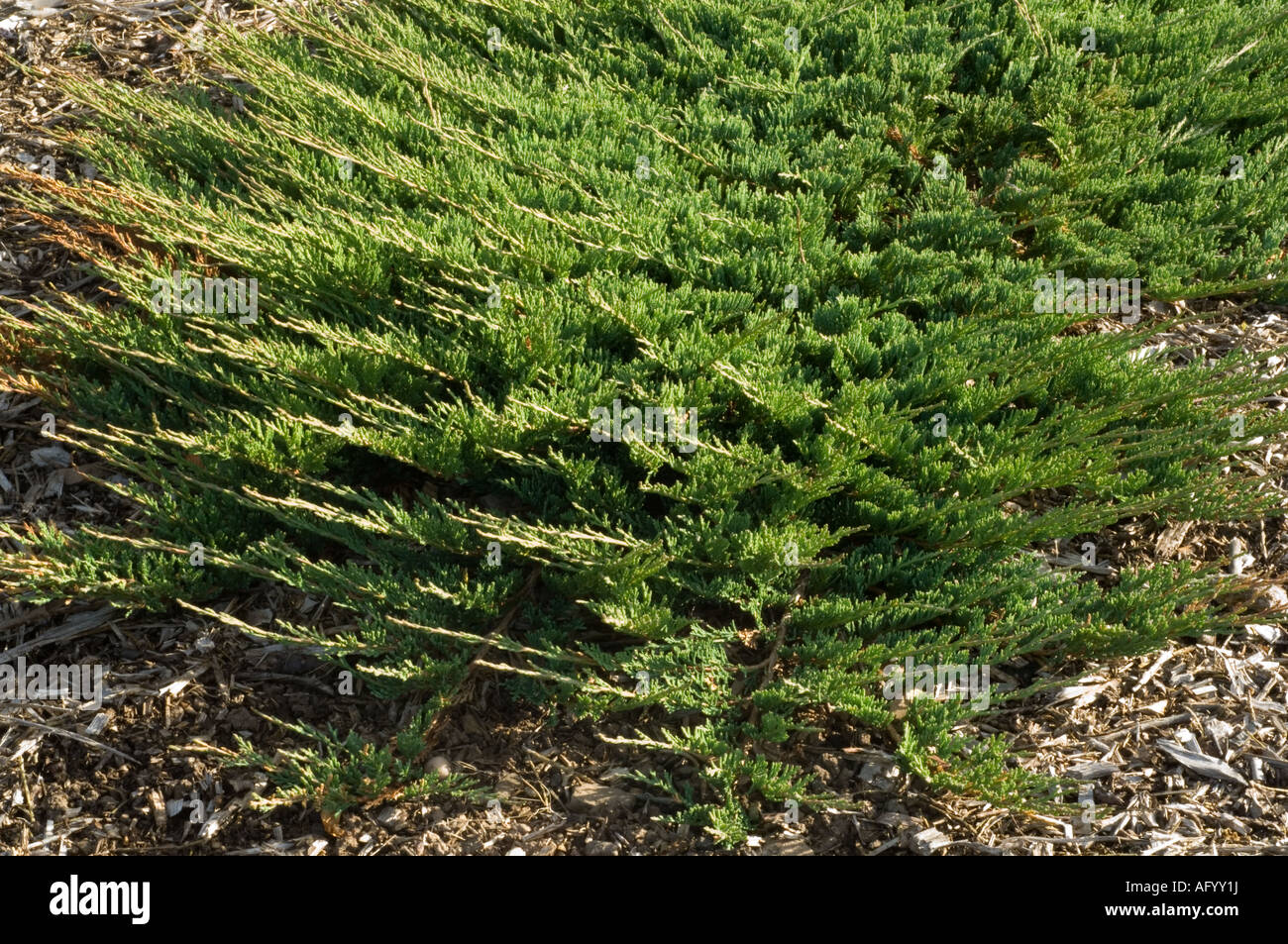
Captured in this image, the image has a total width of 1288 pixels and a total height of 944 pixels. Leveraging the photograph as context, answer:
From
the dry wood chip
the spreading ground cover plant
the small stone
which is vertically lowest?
the small stone

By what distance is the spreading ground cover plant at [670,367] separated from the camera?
3104 millimetres

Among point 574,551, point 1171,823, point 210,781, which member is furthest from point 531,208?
point 1171,823

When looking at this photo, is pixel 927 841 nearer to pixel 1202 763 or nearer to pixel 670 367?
pixel 1202 763

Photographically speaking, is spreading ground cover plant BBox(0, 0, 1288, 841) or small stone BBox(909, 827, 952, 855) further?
spreading ground cover plant BBox(0, 0, 1288, 841)

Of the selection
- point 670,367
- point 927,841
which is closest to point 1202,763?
point 927,841

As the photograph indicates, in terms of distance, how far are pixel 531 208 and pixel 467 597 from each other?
59.8 inches

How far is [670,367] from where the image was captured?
343 centimetres

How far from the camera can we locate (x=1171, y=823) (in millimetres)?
2943

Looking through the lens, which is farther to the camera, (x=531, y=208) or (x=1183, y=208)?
(x=1183, y=208)

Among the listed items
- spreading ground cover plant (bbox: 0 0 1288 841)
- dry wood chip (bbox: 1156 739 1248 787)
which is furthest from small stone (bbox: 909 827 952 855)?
dry wood chip (bbox: 1156 739 1248 787)

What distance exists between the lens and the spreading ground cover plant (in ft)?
10.2

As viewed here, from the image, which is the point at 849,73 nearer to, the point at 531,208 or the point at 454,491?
the point at 531,208

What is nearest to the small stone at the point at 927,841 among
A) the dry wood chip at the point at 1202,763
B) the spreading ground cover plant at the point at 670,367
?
the spreading ground cover plant at the point at 670,367

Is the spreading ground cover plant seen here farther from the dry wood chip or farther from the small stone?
the dry wood chip
